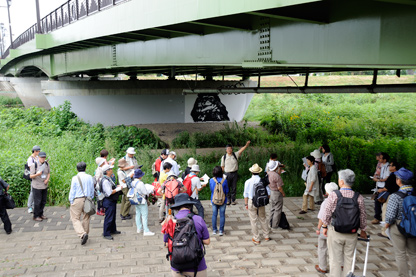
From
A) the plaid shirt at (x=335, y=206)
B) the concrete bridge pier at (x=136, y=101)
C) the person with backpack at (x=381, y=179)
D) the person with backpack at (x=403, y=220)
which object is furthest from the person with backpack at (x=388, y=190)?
the concrete bridge pier at (x=136, y=101)

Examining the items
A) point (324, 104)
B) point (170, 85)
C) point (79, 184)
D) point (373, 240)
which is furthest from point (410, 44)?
point (324, 104)

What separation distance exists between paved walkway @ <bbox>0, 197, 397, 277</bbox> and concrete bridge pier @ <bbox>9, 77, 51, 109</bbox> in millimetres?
31172

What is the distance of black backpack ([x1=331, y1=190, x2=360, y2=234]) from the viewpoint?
4883 mm

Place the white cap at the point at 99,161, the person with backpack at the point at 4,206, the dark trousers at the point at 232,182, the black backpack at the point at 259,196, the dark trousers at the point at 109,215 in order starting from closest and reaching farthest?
the black backpack at the point at 259,196, the dark trousers at the point at 109,215, the person with backpack at the point at 4,206, the white cap at the point at 99,161, the dark trousers at the point at 232,182

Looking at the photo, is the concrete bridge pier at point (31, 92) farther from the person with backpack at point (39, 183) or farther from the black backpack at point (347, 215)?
the black backpack at point (347, 215)

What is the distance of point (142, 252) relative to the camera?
675 cm

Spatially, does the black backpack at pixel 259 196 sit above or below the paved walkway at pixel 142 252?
above

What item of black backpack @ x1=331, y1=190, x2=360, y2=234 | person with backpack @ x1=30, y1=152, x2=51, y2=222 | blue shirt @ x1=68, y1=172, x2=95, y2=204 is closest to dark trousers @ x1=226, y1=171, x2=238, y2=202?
blue shirt @ x1=68, y1=172, x2=95, y2=204

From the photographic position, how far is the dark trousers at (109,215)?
7.10m

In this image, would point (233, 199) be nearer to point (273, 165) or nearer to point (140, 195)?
point (273, 165)

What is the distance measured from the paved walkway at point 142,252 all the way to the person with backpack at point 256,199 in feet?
0.86

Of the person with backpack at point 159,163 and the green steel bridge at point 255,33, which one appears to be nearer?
the green steel bridge at point 255,33

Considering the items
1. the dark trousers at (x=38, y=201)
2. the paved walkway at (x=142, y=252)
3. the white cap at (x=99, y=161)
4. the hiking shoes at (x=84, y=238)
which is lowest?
the paved walkway at (x=142, y=252)

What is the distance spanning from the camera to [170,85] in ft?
80.3
